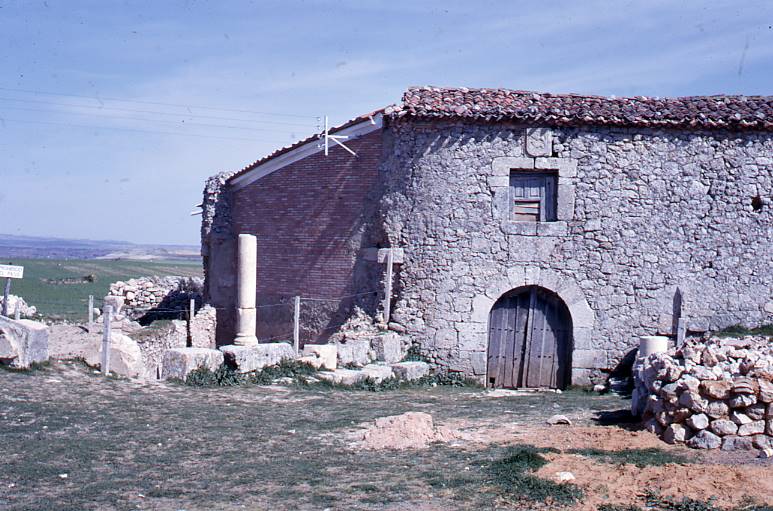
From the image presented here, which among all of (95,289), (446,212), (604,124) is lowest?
(95,289)

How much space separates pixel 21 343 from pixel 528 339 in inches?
330

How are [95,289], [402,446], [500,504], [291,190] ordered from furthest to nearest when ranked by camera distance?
[95,289] → [291,190] → [402,446] → [500,504]

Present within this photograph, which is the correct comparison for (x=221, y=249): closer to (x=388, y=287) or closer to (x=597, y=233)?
(x=388, y=287)

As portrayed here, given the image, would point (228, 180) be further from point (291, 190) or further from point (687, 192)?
point (687, 192)

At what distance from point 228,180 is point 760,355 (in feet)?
37.8

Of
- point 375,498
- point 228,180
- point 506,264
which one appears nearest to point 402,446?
point 375,498

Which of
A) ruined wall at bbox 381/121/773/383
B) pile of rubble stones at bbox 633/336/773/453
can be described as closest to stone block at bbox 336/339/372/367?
ruined wall at bbox 381/121/773/383

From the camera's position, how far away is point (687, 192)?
1445 cm

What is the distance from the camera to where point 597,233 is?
567 inches

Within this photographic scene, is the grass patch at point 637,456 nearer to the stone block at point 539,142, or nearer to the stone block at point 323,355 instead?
the stone block at point 323,355

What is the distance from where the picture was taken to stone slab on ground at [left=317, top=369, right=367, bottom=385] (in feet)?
41.7

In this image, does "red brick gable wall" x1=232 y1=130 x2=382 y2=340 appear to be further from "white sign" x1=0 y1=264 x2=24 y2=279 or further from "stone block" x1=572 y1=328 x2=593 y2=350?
"white sign" x1=0 y1=264 x2=24 y2=279

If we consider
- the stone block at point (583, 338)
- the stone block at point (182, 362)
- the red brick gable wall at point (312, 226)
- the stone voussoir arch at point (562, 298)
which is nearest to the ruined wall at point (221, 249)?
the red brick gable wall at point (312, 226)

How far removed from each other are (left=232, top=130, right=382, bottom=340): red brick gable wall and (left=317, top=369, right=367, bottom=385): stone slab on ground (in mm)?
2373
